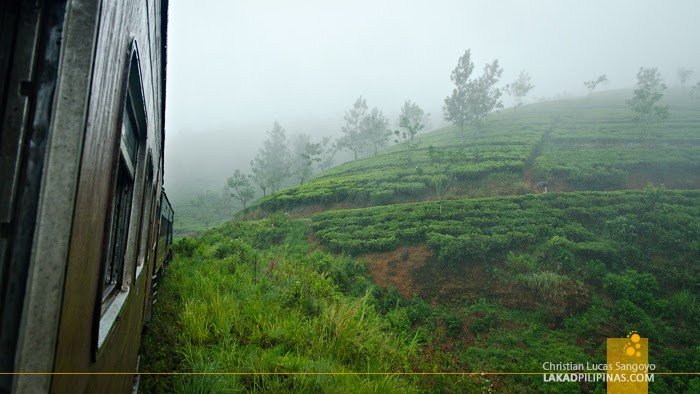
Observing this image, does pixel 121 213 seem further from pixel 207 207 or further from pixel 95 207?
pixel 207 207

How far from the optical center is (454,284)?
8.80 m

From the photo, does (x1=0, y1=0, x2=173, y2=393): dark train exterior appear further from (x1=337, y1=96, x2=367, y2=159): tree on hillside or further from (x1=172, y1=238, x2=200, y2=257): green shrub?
(x1=337, y1=96, x2=367, y2=159): tree on hillside

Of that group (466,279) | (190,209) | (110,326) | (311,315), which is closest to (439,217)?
(466,279)

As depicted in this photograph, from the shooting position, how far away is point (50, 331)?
21.3 inches

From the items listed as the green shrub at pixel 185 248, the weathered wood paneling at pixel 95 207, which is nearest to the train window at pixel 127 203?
the weathered wood paneling at pixel 95 207

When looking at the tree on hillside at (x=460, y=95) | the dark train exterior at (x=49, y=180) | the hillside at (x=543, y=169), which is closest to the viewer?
the dark train exterior at (x=49, y=180)

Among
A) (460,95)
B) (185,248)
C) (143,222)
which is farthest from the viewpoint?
(460,95)

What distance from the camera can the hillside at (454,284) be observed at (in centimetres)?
341

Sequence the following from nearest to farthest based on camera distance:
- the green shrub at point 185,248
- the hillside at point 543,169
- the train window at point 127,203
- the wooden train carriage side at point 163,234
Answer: the train window at point 127,203 < the wooden train carriage side at point 163,234 < the green shrub at point 185,248 < the hillside at point 543,169

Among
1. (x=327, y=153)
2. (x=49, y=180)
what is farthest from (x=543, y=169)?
(x=327, y=153)

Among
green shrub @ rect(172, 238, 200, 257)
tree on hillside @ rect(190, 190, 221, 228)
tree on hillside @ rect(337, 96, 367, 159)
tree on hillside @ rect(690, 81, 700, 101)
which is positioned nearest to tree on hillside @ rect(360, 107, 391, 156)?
tree on hillside @ rect(337, 96, 367, 159)

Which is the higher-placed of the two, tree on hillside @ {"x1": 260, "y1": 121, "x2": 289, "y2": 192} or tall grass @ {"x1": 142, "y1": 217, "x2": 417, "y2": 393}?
tree on hillside @ {"x1": 260, "y1": 121, "x2": 289, "y2": 192}

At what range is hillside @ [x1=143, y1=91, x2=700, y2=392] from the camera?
3410mm

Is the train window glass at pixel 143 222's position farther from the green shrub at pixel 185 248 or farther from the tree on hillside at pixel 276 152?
the tree on hillside at pixel 276 152
